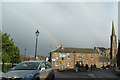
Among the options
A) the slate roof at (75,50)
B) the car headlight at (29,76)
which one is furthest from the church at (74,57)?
the car headlight at (29,76)

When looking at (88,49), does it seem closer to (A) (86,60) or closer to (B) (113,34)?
(A) (86,60)

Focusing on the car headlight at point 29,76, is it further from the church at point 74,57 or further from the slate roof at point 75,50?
the slate roof at point 75,50

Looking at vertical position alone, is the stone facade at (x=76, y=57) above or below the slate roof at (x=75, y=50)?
below

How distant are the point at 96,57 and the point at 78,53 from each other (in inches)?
326

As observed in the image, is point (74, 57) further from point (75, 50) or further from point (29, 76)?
point (29, 76)

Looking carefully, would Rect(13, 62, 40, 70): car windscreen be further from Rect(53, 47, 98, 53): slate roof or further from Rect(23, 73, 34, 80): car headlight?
Rect(53, 47, 98, 53): slate roof

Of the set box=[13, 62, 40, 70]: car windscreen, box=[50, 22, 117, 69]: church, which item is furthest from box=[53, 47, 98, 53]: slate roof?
box=[13, 62, 40, 70]: car windscreen

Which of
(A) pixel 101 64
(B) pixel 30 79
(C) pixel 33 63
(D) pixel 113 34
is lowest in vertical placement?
(A) pixel 101 64

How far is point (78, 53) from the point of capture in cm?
7581

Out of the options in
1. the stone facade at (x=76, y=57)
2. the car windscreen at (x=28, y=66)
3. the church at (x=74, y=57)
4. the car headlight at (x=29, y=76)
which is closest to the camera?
the car headlight at (x=29, y=76)

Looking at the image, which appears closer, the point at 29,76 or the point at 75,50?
the point at 29,76

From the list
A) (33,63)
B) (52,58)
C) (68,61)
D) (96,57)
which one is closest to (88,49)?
(96,57)

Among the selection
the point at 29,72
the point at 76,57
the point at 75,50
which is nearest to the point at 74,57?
the point at 76,57

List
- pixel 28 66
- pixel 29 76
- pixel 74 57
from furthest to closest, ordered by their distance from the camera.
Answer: pixel 74 57
pixel 28 66
pixel 29 76
